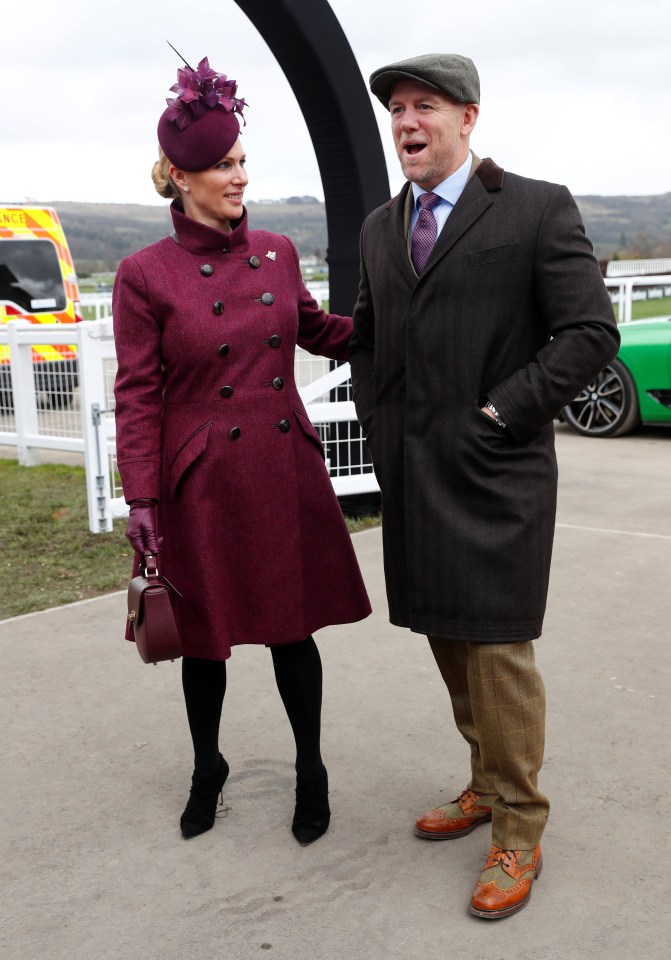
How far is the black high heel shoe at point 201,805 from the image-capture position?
10.2ft

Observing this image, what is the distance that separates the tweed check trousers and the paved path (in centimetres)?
18

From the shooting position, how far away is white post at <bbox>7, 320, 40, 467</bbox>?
28.9 ft

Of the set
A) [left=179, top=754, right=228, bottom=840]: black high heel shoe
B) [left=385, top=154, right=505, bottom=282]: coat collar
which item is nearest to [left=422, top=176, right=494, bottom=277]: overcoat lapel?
[left=385, top=154, right=505, bottom=282]: coat collar

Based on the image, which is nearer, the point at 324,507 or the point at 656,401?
the point at 324,507

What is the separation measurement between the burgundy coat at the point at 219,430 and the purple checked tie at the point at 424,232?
443mm

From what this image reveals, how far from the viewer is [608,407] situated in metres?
9.49

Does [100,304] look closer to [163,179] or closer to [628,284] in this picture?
[628,284]

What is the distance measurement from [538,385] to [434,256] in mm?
421

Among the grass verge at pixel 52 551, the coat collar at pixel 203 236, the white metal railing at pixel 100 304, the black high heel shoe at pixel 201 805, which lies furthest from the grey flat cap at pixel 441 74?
the white metal railing at pixel 100 304

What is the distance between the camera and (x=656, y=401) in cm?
909

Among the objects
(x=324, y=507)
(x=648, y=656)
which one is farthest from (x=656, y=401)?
(x=324, y=507)

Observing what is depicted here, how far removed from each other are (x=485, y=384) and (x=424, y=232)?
0.43 metres

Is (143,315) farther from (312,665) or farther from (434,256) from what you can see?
(312,665)

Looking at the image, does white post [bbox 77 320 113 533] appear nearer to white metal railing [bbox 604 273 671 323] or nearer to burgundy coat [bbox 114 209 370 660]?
burgundy coat [bbox 114 209 370 660]
